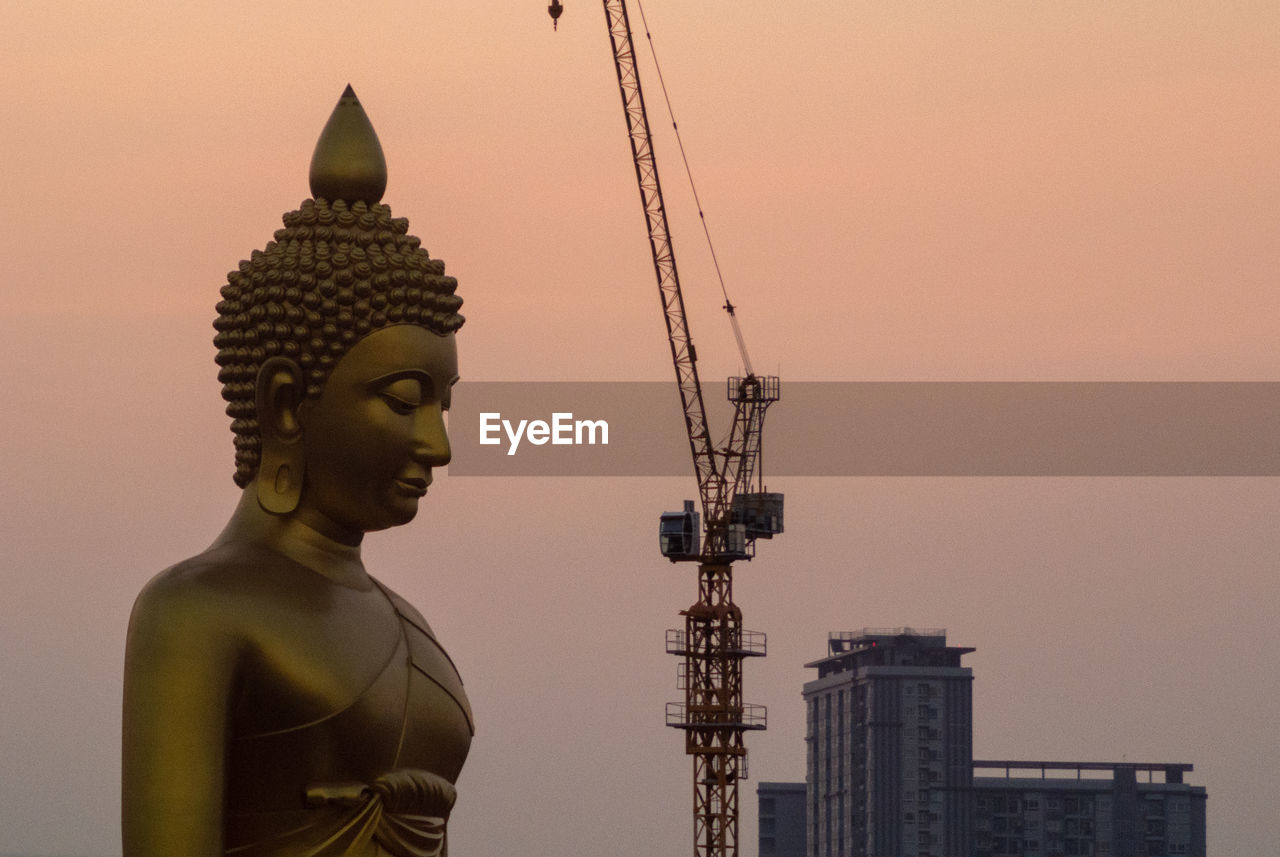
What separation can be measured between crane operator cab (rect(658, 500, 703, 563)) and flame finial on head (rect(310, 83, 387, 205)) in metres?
85.8

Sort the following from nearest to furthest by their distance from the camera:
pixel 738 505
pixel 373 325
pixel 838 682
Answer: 1. pixel 373 325
2. pixel 738 505
3. pixel 838 682

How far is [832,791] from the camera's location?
168 meters

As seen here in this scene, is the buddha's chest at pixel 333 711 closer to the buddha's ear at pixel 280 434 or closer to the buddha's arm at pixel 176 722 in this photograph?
the buddha's arm at pixel 176 722

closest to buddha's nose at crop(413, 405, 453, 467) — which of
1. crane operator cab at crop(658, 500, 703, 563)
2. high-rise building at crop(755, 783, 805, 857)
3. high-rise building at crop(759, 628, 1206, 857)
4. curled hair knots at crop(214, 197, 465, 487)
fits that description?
curled hair knots at crop(214, 197, 465, 487)

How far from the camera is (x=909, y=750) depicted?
527ft

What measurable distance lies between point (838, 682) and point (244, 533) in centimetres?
15343

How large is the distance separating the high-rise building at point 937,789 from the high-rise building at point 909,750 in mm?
59

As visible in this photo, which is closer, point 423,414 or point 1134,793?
point 423,414

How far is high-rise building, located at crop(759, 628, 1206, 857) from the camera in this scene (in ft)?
504

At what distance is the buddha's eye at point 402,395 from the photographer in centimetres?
1492

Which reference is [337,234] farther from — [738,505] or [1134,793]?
[1134,793]

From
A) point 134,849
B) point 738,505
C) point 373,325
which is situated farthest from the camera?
point 738,505

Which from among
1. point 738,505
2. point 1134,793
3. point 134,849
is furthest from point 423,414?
point 1134,793

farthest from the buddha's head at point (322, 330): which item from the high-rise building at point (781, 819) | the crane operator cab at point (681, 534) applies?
the high-rise building at point (781, 819)
